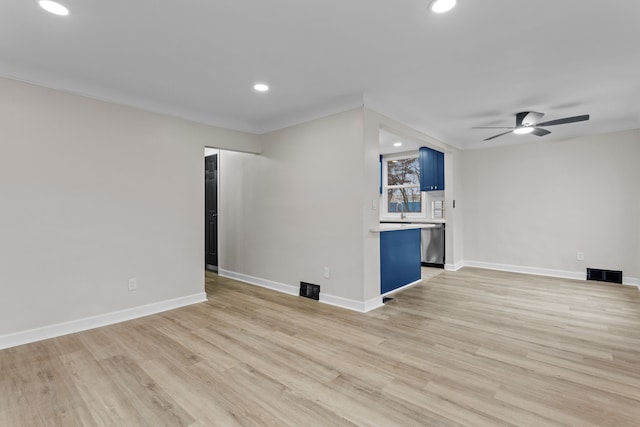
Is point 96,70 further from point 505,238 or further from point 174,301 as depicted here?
point 505,238

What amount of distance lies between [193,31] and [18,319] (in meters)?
2.82

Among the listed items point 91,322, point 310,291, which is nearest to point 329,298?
point 310,291

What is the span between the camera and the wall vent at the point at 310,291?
12.6ft

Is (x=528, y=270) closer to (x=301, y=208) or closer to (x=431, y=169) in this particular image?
(x=431, y=169)

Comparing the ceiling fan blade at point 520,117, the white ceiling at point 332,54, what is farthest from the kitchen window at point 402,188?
the white ceiling at point 332,54

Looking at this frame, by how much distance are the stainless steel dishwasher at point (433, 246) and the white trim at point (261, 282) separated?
3.12 meters

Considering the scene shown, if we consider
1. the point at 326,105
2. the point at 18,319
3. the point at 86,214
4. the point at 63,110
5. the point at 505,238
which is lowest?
the point at 18,319

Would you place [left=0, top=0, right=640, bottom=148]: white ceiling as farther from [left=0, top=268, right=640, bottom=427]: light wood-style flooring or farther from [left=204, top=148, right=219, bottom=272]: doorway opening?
[left=0, top=268, right=640, bottom=427]: light wood-style flooring

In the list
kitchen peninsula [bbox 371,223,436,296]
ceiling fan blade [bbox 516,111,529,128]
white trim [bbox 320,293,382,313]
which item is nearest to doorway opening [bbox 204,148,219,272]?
white trim [bbox 320,293,382,313]

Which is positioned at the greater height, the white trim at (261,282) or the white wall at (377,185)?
the white wall at (377,185)

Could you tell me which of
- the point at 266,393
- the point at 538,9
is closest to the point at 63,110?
the point at 266,393

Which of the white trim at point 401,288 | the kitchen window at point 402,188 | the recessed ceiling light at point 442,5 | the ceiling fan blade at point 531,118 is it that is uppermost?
the recessed ceiling light at point 442,5

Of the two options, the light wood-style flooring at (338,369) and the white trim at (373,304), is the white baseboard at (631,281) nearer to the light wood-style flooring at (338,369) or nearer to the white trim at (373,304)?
the light wood-style flooring at (338,369)

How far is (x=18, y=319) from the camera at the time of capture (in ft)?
8.67
